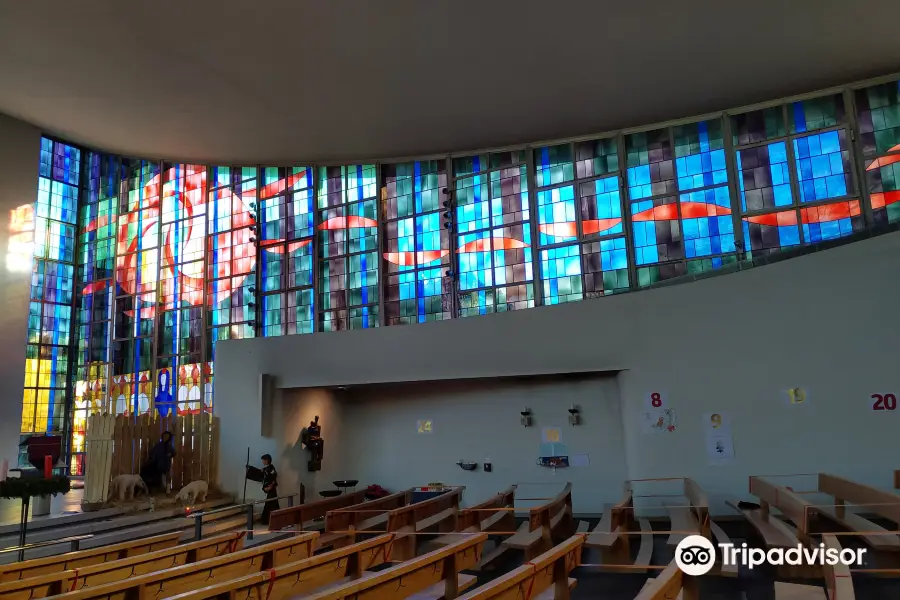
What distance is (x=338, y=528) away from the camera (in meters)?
7.50

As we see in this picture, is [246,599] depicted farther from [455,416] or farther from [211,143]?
[211,143]

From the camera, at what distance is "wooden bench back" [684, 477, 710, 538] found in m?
6.30

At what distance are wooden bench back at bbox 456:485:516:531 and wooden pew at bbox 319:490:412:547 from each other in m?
1.14

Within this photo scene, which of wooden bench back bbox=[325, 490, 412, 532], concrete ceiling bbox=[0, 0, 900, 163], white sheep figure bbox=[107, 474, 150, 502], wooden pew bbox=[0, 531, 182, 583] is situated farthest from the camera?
white sheep figure bbox=[107, 474, 150, 502]

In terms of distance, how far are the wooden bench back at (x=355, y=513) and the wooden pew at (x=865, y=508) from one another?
4717mm

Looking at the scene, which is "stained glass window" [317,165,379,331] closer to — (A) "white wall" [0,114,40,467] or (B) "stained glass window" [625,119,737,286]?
(B) "stained glass window" [625,119,737,286]

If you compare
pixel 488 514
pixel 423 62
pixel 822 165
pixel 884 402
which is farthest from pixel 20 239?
pixel 884 402

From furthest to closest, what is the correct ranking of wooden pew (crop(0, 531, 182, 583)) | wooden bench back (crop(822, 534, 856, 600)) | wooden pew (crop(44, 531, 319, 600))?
wooden pew (crop(0, 531, 182, 583)), wooden pew (crop(44, 531, 319, 600)), wooden bench back (crop(822, 534, 856, 600))

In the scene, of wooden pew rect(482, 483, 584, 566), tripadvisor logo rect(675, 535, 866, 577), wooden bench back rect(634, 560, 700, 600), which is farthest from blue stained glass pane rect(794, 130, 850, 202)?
wooden bench back rect(634, 560, 700, 600)

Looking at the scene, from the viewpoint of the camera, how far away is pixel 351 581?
4.74 meters

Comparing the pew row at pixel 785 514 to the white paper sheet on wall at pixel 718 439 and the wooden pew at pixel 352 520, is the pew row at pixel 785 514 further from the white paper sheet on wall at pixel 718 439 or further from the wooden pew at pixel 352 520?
the wooden pew at pixel 352 520

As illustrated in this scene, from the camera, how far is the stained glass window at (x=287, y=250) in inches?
549

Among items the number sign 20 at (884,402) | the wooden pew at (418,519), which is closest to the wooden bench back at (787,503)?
the number sign 20 at (884,402)

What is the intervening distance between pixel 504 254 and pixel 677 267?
3.06m
